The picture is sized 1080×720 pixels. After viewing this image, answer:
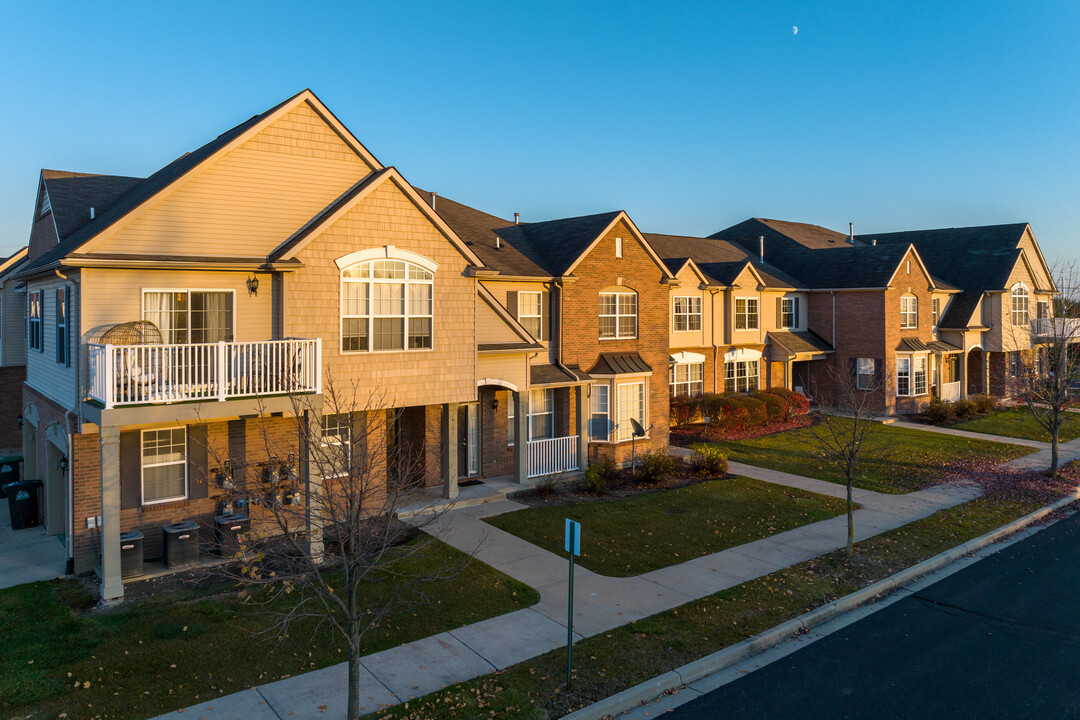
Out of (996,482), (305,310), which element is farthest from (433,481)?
(996,482)

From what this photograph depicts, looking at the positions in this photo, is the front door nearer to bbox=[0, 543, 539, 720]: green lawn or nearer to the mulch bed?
bbox=[0, 543, 539, 720]: green lawn

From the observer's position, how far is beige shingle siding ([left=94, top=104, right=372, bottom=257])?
13578mm

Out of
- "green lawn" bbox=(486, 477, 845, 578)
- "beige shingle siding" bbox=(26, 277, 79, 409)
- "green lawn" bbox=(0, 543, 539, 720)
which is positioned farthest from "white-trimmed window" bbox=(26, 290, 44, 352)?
"green lawn" bbox=(486, 477, 845, 578)

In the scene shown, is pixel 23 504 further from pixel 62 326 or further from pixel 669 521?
pixel 669 521

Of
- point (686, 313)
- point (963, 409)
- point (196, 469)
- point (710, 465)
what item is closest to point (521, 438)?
point (710, 465)

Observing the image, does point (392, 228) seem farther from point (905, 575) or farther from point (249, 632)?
point (905, 575)

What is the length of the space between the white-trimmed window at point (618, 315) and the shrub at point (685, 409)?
279 inches

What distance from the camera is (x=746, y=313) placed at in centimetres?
3253

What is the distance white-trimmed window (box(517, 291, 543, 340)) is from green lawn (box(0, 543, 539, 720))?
32.7 ft

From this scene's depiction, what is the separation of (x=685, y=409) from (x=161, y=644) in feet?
73.9

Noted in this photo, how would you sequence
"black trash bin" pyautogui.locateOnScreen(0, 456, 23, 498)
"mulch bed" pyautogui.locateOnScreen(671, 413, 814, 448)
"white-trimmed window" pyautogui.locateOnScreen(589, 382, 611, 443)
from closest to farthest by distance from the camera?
"black trash bin" pyautogui.locateOnScreen(0, 456, 23, 498) < "white-trimmed window" pyautogui.locateOnScreen(589, 382, 611, 443) < "mulch bed" pyautogui.locateOnScreen(671, 413, 814, 448)

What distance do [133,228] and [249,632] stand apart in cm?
789

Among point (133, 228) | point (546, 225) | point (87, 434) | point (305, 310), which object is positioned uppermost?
point (546, 225)

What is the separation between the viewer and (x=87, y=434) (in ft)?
42.0
